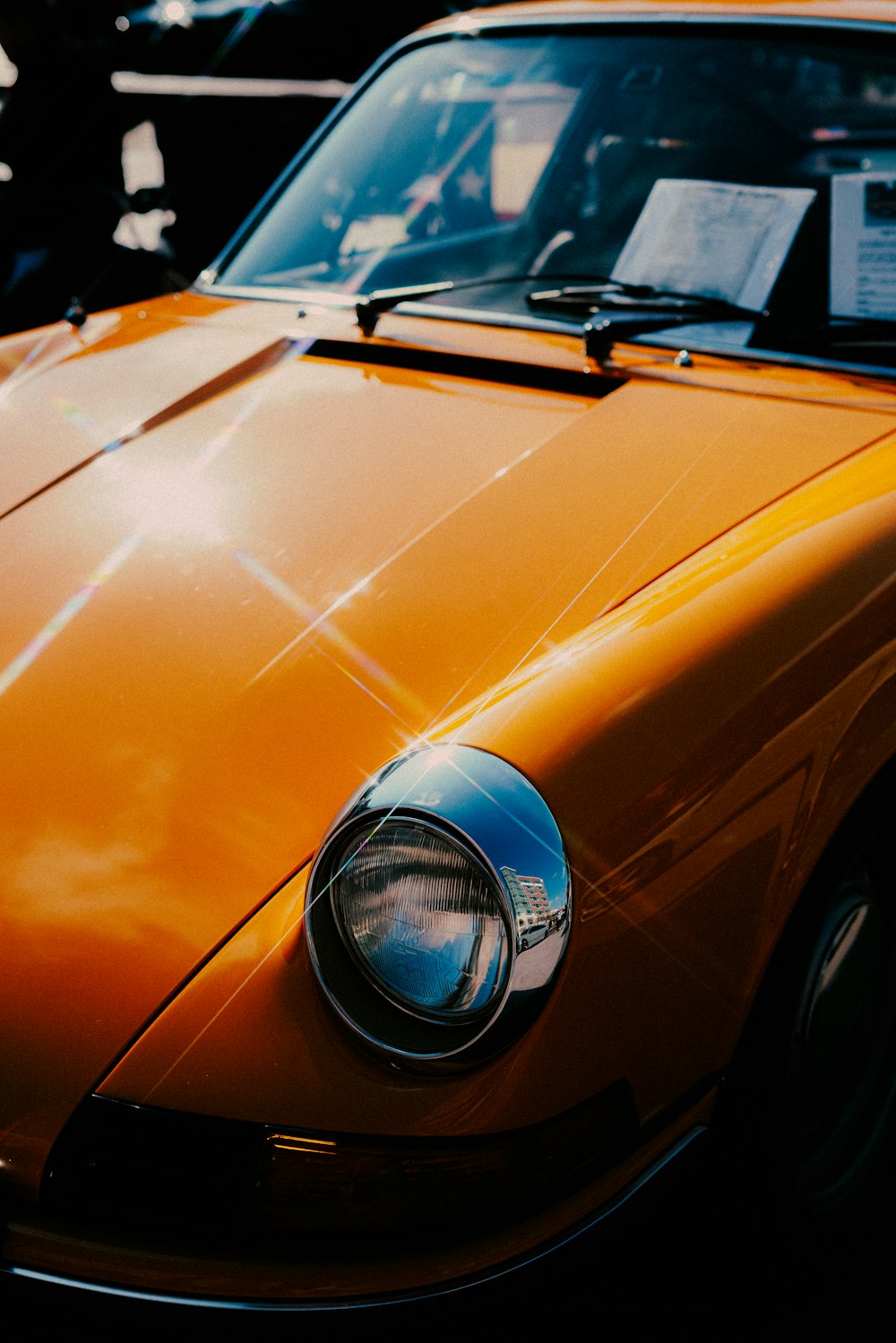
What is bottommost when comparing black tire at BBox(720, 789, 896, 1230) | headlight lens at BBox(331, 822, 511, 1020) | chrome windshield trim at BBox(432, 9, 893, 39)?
black tire at BBox(720, 789, 896, 1230)

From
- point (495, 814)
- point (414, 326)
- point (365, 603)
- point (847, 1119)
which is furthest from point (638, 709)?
point (414, 326)

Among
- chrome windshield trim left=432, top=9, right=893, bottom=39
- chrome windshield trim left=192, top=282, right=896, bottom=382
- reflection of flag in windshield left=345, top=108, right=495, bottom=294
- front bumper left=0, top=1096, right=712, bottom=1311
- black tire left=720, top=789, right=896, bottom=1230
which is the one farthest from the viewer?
reflection of flag in windshield left=345, top=108, right=495, bottom=294

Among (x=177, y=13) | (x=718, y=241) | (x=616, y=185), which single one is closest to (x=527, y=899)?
(x=718, y=241)

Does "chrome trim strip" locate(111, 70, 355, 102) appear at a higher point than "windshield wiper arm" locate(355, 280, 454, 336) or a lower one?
higher

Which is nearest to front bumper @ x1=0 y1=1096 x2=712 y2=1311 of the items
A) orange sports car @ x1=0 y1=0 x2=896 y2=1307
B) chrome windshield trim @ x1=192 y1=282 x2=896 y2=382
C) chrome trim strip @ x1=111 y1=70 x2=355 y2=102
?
orange sports car @ x1=0 y1=0 x2=896 y2=1307

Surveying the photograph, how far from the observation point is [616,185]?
267 cm

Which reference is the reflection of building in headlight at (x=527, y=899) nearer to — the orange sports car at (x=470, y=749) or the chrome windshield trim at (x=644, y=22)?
the orange sports car at (x=470, y=749)

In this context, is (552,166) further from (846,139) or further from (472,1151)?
(472,1151)

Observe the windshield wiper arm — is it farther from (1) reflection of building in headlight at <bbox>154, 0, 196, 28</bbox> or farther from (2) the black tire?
(1) reflection of building in headlight at <bbox>154, 0, 196, 28</bbox>

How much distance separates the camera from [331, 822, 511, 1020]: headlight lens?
4.29ft

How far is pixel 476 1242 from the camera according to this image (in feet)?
4.27

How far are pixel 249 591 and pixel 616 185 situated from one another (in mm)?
1413

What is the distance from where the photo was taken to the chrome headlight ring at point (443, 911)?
4.25ft

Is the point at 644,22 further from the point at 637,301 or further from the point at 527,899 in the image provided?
the point at 527,899
